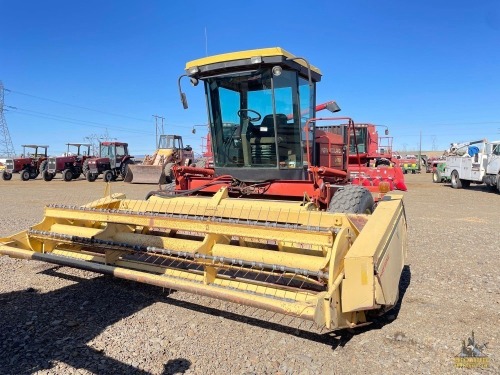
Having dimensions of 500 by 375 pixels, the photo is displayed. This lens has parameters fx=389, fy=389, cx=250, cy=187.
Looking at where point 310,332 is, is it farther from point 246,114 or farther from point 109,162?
point 109,162

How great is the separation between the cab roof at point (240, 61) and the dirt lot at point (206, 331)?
9.35 ft

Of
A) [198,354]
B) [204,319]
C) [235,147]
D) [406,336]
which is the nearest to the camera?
[198,354]

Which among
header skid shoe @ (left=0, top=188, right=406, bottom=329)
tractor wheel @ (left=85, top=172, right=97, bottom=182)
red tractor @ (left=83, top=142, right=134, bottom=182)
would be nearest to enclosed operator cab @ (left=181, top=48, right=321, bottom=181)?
header skid shoe @ (left=0, top=188, right=406, bottom=329)

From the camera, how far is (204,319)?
341 cm

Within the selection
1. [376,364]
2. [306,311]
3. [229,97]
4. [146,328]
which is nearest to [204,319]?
[146,328]

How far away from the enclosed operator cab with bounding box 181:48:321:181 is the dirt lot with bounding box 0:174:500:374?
2.00 meters

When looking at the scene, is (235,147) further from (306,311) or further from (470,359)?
(470,359)

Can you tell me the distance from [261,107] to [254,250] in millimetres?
2343

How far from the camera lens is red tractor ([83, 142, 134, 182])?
23078mm

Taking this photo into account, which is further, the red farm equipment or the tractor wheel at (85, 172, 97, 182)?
the tractor wheel at (85, 172, 97, 182)

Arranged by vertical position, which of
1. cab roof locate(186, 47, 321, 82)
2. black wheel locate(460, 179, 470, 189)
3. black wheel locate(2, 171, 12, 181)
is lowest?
black wheel locate(460, 179, 470, 189)

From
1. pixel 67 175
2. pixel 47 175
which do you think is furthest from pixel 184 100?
pixel 47 175

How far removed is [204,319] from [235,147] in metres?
2.60

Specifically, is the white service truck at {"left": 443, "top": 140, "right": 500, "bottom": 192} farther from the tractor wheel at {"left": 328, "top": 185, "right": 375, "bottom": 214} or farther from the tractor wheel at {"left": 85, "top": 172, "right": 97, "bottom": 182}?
the tractor wheel at {"left": 85, "top": 172, "right": 97, "bottom": 182}
